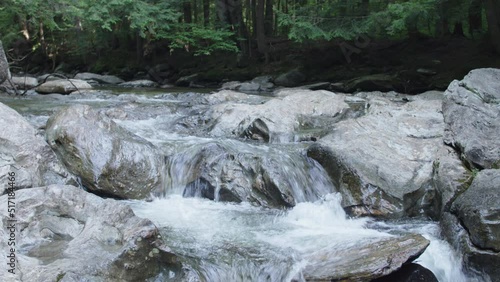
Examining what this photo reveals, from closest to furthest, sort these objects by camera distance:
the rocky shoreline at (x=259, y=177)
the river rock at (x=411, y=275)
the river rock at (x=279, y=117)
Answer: the rocky shoreline at (x=259, y=177) < the river rock at (x=411, y=275) < the river rock at (x=279, y=117)

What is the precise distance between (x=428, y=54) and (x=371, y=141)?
10910 mm

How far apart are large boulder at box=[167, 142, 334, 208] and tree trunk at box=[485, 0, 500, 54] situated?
10.1 metres

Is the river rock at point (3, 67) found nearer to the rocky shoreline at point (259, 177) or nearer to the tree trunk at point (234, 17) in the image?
the rocky shoreline at point (259, 177)

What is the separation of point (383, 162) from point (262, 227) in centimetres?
210

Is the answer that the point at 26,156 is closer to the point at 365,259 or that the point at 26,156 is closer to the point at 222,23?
the point at 365,259

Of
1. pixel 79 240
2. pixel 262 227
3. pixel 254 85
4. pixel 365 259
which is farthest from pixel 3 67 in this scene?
pixel 254 85

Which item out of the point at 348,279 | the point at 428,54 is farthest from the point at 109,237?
the point at 428,54

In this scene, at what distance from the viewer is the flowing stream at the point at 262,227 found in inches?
169

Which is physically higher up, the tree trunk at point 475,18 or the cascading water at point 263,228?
the tree trunk at point 475,18

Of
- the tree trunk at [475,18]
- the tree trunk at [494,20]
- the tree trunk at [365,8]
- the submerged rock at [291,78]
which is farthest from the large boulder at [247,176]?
the tree trunk at [475,18]

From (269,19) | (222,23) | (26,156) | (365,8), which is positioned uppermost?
(269,19)

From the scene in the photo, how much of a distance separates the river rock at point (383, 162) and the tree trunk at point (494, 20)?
7.87 metres

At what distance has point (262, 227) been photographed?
5.33 m

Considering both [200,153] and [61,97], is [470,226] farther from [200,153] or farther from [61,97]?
[61,97]
